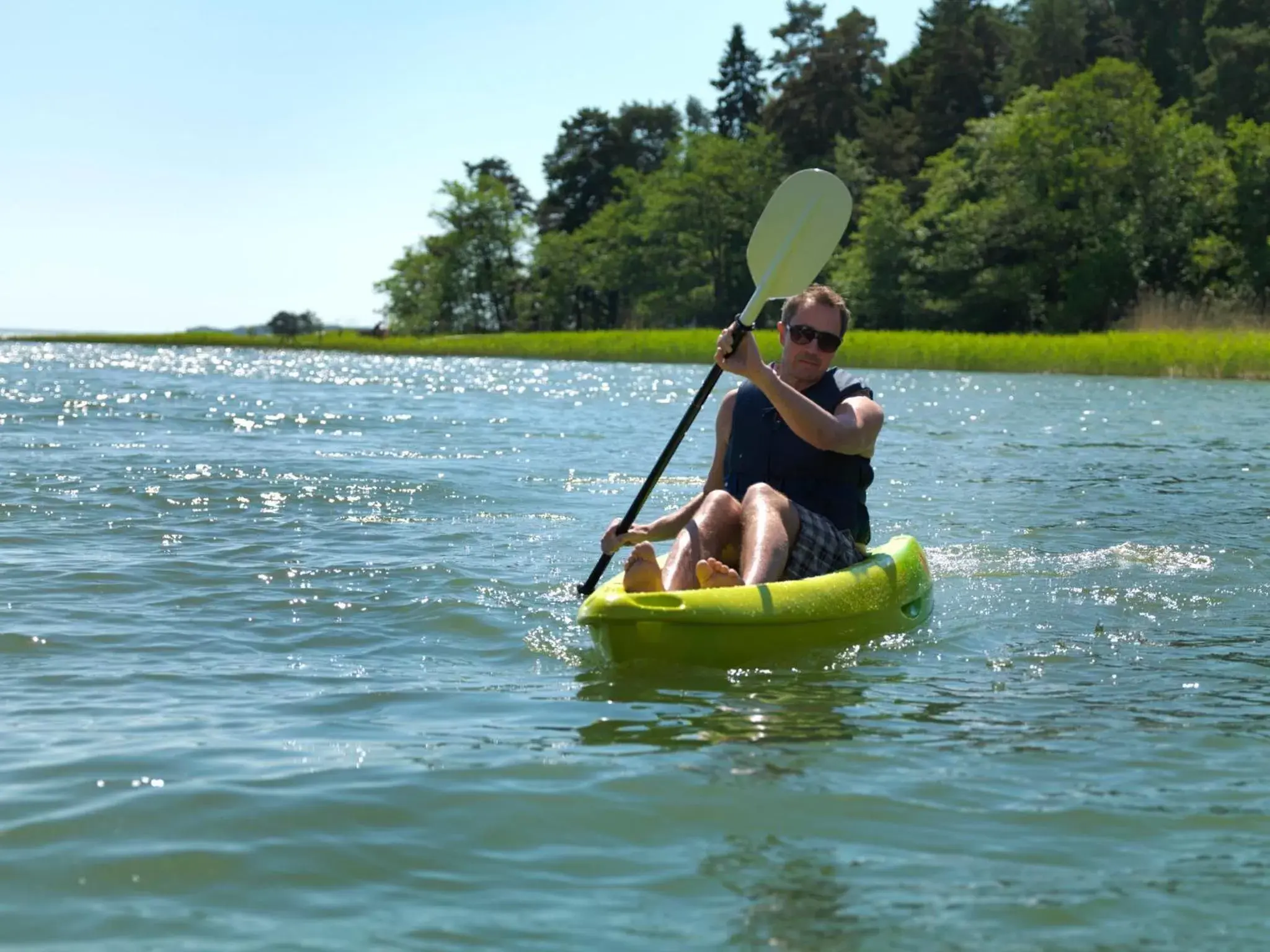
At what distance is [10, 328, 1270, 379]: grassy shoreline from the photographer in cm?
2670

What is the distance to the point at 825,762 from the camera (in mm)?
3834

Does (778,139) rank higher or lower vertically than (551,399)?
higher

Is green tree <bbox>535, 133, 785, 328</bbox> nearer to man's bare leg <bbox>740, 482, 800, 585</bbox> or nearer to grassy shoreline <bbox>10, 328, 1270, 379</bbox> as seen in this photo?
grassy shoreline <bbox>10, 328, 1270, 379</bbox>

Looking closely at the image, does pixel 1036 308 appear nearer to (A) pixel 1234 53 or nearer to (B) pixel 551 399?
(A) pixel 1234 53

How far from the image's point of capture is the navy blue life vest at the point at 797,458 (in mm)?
5582

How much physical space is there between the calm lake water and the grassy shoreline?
733 inches

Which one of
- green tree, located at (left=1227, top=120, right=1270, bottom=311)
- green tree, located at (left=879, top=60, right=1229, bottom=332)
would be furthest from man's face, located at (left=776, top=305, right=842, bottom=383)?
green tree, located at (left=1227, top=120, right=1270, bottom=311)

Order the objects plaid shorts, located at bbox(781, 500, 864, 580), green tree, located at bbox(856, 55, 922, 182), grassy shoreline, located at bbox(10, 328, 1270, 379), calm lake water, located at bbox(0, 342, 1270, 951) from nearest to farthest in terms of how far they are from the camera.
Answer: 1. calm lake water, located at bbox(0, 342, 1270, 951)
2. plaid shorts, located at bbox(781, 500, 864, 580)
3. grassy shoreline, located at bbox(10, 328, 1270, 379)
4. green tree, located at bbox(856, 55, 922, 182)

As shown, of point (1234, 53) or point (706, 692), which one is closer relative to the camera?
point (706, 692)

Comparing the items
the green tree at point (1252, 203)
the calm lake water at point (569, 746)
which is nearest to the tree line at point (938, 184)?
the green tree at point (1252, 203)

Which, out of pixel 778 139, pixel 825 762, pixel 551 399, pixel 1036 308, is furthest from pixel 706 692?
pixel 778 139

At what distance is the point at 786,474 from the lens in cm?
564

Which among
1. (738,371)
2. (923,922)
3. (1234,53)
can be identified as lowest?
(923,922)

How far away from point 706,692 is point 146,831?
1.89m
